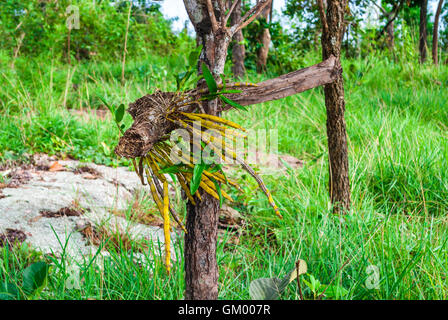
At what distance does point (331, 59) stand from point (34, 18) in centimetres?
647

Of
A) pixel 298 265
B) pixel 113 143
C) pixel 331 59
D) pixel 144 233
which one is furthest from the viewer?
pixel 113 143

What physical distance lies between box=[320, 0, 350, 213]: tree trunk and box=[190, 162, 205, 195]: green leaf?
3.49 ft

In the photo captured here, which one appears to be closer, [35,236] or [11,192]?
[35,236]

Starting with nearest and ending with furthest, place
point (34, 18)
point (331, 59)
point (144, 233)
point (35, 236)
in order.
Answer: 1. point (331, 59)
2. point (35, 236)
3. point (144, 233)
4. point (34, 18)

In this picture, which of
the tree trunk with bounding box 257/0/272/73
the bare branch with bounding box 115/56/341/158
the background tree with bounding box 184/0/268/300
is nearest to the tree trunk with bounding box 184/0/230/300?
the background tree with bounding box 184/0/268/300

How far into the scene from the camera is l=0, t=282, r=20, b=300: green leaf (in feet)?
4.57

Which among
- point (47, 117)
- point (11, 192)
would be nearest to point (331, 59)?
point (11, 192)

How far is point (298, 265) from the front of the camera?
3.66ft

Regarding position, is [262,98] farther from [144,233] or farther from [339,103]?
[144,233]

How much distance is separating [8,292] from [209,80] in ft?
3.55

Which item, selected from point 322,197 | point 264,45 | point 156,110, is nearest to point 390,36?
point 264,45

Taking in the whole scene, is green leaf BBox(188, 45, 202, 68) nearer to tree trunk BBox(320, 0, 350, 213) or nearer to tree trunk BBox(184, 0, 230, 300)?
tree trunk BBox(184, 0, 230, 300)

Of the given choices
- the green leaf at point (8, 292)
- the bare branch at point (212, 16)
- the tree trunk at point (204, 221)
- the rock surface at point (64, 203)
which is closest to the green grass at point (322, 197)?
the green leaf at point (8, 292)

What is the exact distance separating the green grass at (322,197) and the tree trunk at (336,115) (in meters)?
0.11
